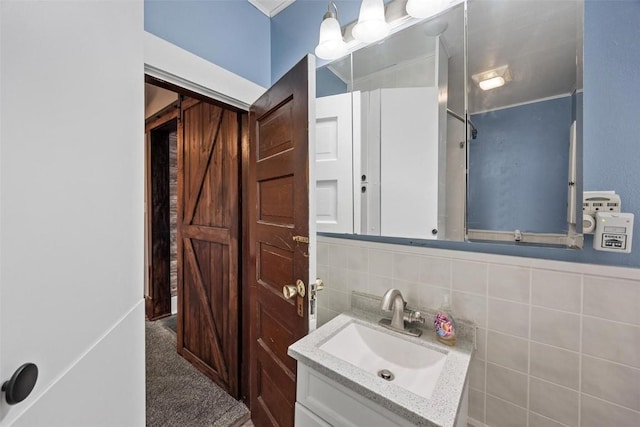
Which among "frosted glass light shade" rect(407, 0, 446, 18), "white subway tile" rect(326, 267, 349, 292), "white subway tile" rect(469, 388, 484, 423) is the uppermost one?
"frosted glass light shade" rect(407, 0, 446, 18)

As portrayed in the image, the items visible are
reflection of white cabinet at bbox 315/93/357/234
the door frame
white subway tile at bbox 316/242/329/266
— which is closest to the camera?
reflection of white cabinet at bbox 315/93/357/234

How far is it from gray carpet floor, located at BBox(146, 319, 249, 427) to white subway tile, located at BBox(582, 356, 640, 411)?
1.68 m

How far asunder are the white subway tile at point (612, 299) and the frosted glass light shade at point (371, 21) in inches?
47.4

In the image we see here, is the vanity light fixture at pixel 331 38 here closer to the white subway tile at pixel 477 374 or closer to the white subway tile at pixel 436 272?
the white subway tile at pixel 436 272

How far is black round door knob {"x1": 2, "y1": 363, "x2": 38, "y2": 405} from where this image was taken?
31 cm

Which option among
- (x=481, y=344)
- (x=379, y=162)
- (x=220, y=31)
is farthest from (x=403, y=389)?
(x=220, y=31)

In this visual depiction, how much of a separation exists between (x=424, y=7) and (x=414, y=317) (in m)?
1.27

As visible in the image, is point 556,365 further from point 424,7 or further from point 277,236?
point 424,7

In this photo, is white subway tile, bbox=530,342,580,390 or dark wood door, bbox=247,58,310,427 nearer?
white subway tile, bbox=530,342,580,390

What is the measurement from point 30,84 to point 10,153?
0.37 feet

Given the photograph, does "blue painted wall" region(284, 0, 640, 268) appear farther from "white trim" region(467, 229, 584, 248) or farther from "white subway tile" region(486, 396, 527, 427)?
"white subway tile" region(486, 396, 527, 427)

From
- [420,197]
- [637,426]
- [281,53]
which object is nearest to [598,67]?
[420,197]

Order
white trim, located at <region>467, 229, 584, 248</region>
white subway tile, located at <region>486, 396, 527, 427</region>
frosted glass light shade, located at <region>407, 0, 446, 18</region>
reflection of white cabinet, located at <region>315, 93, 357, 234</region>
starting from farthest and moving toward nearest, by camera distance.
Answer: reflection of white cabinet, located at <region>315, 93, 357, 234</region> < frosted glass light shade, located at <region>407, 0, 446, 18</region> < white subway tile, located at <region>486, 396, 527, 427</region> < white trim, located at <region>467, 229, 584, 248</region>

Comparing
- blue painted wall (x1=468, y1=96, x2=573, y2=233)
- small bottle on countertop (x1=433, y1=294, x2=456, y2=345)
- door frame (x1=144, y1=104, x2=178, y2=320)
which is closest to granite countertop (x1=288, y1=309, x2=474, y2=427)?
small bottle on countertop (x1=433, y1=294, x2=456, y2=345)
